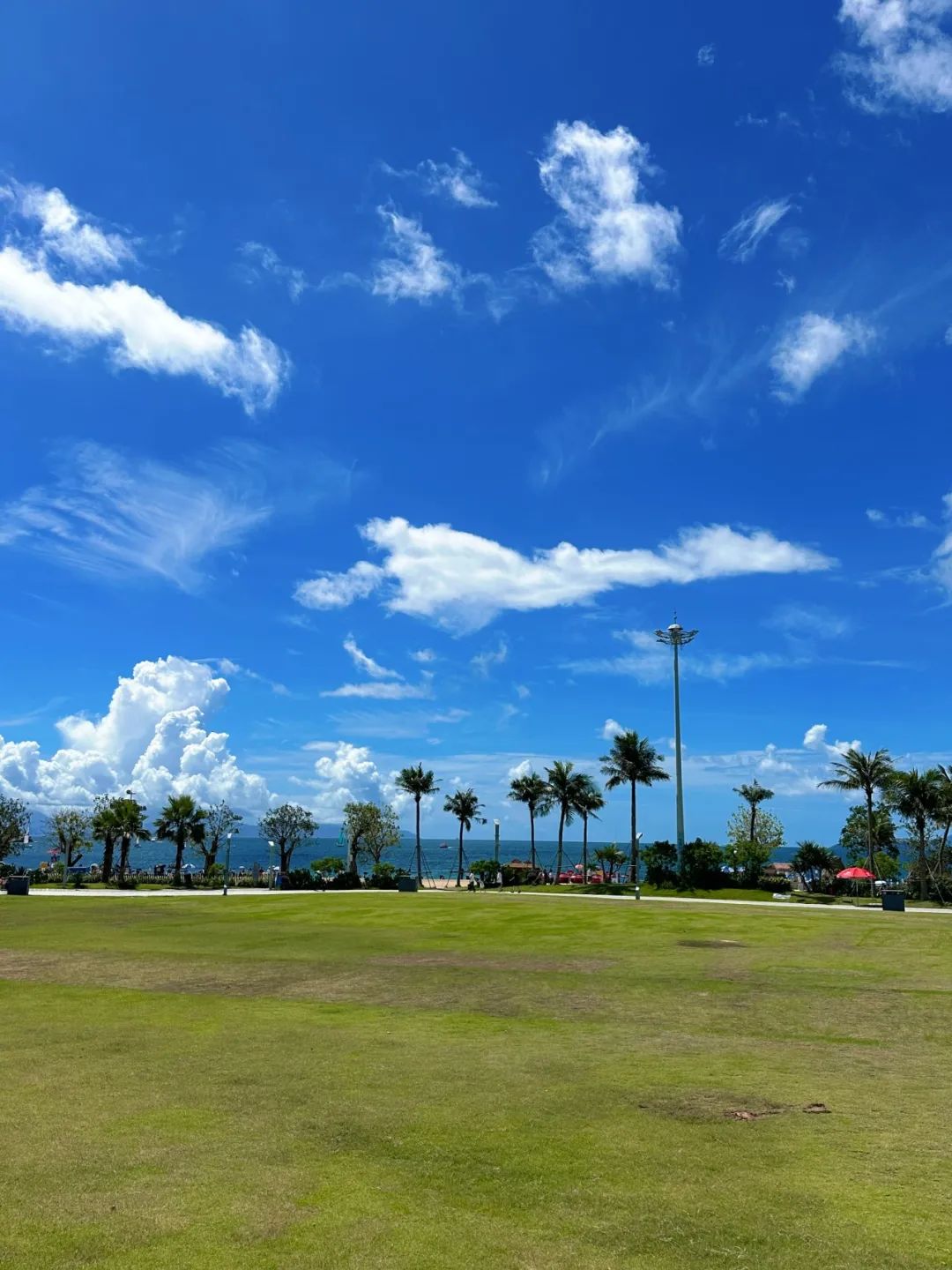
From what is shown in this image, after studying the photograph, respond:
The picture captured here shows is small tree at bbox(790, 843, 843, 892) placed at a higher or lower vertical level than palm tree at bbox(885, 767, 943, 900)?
lower

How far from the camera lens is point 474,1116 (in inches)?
453

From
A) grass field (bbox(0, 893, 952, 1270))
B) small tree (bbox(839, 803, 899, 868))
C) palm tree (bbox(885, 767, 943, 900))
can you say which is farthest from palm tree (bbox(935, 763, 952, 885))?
grass field (bbox(0, 893, 952, 1270))

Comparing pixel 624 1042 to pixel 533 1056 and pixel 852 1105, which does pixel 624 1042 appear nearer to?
pixel 533 1056

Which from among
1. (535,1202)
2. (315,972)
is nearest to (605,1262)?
(535,1202)

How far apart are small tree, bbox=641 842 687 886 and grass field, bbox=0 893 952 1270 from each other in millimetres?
59473

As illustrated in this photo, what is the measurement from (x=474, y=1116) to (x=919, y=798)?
8522 cm

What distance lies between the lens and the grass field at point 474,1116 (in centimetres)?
780

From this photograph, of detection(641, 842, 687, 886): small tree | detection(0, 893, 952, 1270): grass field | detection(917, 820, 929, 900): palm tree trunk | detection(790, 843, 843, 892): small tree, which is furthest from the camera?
detection(790, 843, 843, 892): small tree

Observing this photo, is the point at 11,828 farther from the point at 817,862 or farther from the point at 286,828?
the point at 817,862

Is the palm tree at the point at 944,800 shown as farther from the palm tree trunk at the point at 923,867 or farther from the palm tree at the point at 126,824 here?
the palm tree at the point at 126,824

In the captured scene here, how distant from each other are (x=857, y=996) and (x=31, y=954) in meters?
26.4

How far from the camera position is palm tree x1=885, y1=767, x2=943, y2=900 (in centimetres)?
8319

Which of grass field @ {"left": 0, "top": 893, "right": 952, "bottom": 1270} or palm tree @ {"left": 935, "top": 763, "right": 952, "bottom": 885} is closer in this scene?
grass field @ {"left": 0, "top": 893, "right": 952, "bottom": 1270}

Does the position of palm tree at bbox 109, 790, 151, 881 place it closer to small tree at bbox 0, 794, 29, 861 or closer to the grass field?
small tree at bbox 0, 794, 29, 861
